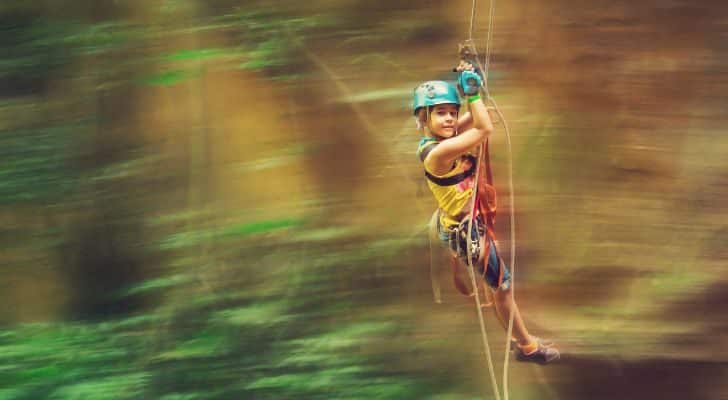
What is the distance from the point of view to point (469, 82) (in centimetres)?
195

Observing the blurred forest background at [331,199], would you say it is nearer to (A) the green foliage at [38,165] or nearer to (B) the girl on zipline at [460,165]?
(A) the green foliage at [38,165]

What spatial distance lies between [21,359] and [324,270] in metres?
1.30

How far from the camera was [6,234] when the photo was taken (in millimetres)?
3617

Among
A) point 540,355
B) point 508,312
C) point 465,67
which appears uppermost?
point 465,67

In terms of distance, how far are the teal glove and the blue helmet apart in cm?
3

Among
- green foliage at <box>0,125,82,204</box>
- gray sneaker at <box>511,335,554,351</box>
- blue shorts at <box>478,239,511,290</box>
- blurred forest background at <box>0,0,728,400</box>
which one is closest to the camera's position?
blue shorts at <box>478,239,511,290</box>

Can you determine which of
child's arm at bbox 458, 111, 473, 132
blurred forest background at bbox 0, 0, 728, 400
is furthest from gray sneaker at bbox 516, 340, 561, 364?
child's arm at bbox 458, 111, 473, 132

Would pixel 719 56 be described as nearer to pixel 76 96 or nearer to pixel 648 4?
pixel 648 4

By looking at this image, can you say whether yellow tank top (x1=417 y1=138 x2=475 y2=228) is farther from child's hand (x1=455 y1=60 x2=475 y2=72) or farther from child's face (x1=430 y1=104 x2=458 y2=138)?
child's hand (x1=455 y1=60 x2=475 y2=72)

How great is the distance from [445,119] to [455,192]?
7.2 inches

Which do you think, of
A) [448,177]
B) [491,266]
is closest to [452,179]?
[448,177]

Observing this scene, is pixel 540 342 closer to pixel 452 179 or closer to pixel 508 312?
Answer: pixel 508 312

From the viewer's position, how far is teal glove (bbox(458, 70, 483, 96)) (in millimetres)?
1945

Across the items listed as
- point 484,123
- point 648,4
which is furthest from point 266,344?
point 648,4
